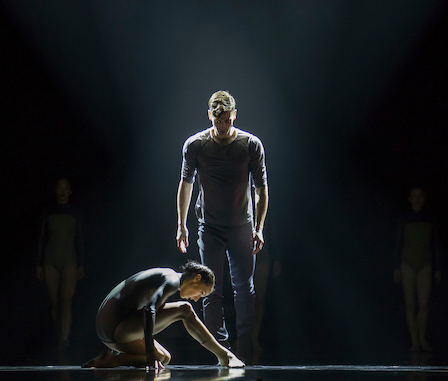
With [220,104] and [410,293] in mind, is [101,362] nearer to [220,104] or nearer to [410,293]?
[220,104]

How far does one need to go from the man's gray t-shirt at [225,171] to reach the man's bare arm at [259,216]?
0.15ft

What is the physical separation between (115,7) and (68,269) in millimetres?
1907

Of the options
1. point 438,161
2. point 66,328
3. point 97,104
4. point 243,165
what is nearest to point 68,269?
point 66,328

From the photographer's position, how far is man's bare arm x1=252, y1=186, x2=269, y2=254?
10.5 feet

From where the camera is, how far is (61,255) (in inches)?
175

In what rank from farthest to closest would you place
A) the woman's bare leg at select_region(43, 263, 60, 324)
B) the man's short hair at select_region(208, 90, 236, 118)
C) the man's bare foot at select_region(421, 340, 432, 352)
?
the woman's bare leg at select_region(43, 263, 60, 324) < the man's bare foot at select_region(421, 340, 432, 352) < the man's short hair at select_region(208, 90, 236, 118)

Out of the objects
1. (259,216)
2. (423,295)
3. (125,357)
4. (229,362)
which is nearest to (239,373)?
(229,362)

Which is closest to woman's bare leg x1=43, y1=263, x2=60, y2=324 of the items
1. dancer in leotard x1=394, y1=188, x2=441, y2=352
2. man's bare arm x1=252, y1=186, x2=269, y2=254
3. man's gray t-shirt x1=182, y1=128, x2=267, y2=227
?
man's gray t-shirt x1=182, y1=128, x2=267, y2=227

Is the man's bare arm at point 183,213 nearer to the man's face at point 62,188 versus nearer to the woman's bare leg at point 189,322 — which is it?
the woman's bare leg at point 189,322

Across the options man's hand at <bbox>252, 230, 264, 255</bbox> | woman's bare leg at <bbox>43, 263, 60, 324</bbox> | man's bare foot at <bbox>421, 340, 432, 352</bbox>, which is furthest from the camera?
woman's bare leg at <bbox>43, 263, 60, 324</bbox>

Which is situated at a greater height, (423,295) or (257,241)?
(257,241)

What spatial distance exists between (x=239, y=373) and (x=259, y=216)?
0.97 meters

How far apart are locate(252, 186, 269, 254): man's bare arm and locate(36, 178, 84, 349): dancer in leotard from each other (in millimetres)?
1689

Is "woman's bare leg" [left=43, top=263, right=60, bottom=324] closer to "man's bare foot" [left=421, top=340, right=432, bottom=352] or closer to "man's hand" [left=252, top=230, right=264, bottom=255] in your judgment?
"man's hand" [left=252, top=230, right=264, bottom=255]
